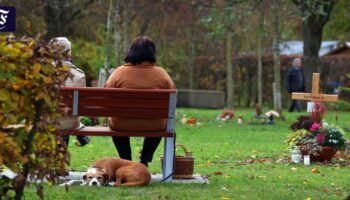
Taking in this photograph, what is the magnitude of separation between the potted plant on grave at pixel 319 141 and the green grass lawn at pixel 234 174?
19 centimetres

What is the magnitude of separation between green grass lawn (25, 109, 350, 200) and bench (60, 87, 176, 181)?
78 cm

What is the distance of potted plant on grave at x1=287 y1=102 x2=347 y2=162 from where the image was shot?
1186cm

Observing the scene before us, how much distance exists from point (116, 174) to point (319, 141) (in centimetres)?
392

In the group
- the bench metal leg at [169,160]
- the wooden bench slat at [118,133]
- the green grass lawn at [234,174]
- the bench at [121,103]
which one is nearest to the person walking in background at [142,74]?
the wooden bench slat at [118,133]

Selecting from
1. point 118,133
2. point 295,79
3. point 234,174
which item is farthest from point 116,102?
point 295,79

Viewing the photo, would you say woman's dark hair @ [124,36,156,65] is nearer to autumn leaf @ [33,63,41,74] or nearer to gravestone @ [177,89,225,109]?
autumn leaf @ [33,63,41,74]

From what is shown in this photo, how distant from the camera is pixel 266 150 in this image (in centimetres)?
1431

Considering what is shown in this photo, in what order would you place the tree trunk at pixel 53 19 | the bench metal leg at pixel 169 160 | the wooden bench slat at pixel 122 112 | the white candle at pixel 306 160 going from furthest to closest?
the tree trunk at pixel 53 19
the white candle at pixel 306 160
the bench metal leg at pixel 169 160
the wooden bench slat at pixel 122 112

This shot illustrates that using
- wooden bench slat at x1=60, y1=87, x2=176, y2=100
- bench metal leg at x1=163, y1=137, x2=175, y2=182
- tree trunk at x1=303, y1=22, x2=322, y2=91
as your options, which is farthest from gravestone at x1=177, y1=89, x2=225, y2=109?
wooden bench slat at x1=60, y1=87, x2=176, y2=100

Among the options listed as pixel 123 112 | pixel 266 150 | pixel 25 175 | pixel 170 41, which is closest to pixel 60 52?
pixel 25 175

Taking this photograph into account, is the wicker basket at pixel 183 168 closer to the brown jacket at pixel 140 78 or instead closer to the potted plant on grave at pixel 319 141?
the brown jacket at pixel 140 78

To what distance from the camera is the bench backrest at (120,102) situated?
9266 mm

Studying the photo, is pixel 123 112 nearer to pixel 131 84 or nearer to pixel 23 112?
pixel 131 84

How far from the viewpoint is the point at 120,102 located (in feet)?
30.7
